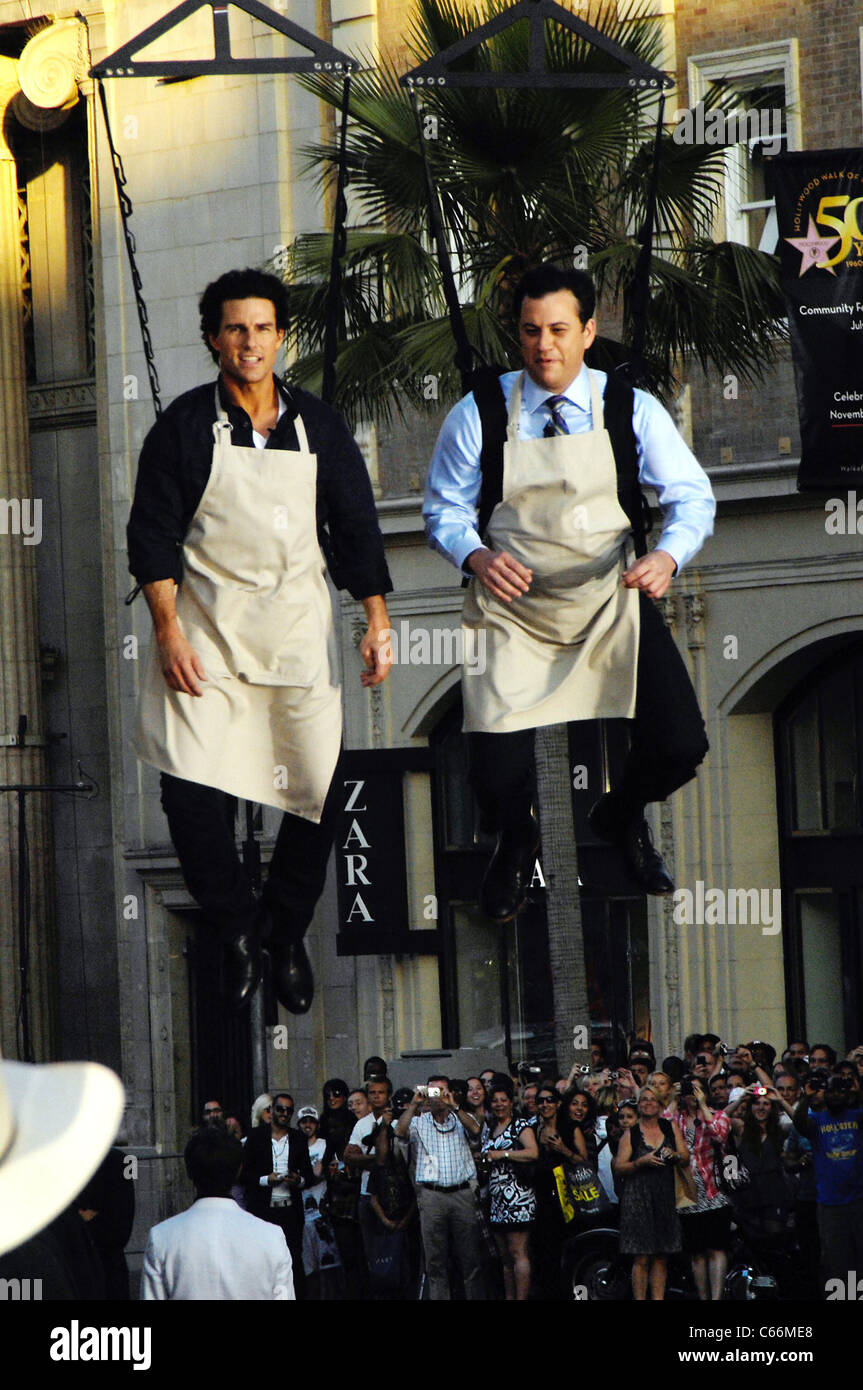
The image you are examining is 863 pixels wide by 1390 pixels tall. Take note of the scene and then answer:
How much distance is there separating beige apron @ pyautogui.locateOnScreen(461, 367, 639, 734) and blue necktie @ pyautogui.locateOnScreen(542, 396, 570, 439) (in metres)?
0.08

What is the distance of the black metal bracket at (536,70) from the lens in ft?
25.6

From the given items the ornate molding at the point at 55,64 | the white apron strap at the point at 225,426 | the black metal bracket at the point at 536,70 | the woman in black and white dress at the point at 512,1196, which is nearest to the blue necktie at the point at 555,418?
the white apron strap at the point at 225,426

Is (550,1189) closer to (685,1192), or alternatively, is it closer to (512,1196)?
(512,1196)

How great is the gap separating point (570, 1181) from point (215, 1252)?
16.9ft

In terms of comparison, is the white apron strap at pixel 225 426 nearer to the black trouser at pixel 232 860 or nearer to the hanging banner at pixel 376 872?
the black trouser at pixel 232 860

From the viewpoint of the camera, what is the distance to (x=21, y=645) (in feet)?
80.5

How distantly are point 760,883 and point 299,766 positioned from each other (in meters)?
13.0

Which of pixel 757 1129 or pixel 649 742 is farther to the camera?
pixel 757 1129

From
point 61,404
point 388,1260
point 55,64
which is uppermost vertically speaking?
point 55,64

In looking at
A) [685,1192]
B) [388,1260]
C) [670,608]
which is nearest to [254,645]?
[685,1192]

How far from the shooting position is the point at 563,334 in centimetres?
745

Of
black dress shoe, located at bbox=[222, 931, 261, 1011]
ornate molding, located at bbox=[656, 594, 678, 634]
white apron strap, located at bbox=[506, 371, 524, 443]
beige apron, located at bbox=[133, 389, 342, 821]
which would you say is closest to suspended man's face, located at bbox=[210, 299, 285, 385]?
beige apron, located at bbox=[133, 389, 342, 821]

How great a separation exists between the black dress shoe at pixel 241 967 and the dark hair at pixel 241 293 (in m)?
1.82
